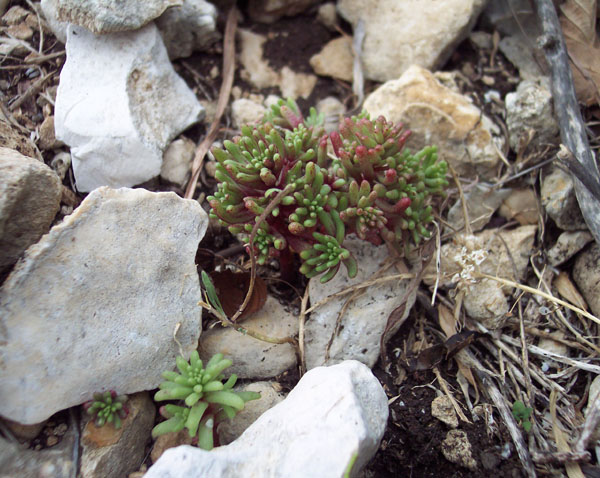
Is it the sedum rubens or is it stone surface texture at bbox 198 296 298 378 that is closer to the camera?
the sedum rubens

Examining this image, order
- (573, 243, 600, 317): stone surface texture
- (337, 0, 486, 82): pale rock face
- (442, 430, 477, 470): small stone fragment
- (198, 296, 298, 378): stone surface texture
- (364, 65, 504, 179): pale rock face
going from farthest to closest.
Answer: (337, 0, 486, 82): pale rock face, (364, 65, 504, 179): pale rock face, (573, 243, 600, 317): stone surface texture, (198, 296, 298, 378): stone surface texture, (442, 430, 477, 470): small stone fragment

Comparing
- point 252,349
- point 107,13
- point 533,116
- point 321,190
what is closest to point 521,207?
point 533,116

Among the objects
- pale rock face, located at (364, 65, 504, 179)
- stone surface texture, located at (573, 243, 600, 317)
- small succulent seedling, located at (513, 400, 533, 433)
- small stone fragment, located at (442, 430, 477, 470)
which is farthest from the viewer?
pale rock face, located at (364, 65, 504, 179)

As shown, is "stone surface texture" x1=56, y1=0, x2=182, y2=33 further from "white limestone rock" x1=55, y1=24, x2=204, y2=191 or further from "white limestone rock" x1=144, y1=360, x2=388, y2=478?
"white limestone rock" x1=144, y1=360, x2=388, y2=478

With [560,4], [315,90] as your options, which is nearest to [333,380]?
[315,90]

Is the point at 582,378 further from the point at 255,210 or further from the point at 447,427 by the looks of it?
the point at 255,210

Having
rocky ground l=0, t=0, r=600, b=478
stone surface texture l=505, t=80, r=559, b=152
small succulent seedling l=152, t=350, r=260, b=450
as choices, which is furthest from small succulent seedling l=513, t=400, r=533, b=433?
stone surface texture l=505, t=80, r=559, b=152

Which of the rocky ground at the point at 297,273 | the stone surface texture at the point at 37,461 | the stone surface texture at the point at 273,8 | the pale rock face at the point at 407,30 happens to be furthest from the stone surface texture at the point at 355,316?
the stone surface texture at the point at 273,8
